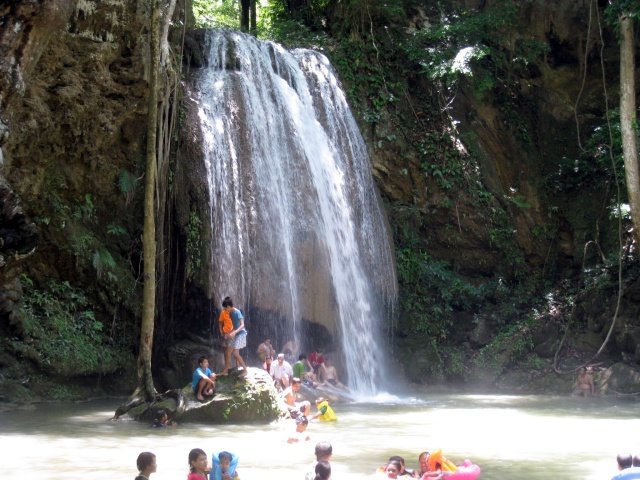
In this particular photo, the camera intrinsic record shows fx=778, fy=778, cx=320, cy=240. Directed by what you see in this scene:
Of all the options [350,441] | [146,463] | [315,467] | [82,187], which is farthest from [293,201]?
[315,467]

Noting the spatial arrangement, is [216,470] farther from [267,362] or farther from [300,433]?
[267,362]

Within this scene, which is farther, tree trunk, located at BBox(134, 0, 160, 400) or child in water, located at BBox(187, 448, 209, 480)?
tree trunk, located at BBox(134, 0, 160, 400)

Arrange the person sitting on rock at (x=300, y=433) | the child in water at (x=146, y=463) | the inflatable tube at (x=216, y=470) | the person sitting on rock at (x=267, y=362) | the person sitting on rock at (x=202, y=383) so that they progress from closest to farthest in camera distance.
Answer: the child in water at (x=146, y=463) → the inflatable tube at (x=216, y=470) → the person sitting on rock at (x=300, y=433) → the person sitting on rock at (x=202, y=383) → the person sitting on rock at (x=267, y=362)

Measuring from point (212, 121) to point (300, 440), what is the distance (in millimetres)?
8563

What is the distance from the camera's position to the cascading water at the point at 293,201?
15344 millimetres

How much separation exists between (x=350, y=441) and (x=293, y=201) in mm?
7640

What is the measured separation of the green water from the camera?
759cm

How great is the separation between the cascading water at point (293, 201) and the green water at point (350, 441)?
10.6 ft

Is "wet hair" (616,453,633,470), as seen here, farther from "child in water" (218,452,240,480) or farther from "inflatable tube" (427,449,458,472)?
"child in water" (218,452,240,480)

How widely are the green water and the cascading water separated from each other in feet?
10.6

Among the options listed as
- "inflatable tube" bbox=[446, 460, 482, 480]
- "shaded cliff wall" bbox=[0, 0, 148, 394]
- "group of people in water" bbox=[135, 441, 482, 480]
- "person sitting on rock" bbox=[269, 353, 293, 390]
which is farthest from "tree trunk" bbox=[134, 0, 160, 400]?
"inflatable tube" bbox=[446, 460, 482, 480]

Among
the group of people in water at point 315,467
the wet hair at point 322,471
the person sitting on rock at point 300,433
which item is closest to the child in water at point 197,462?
the group of people in water at point 315,467

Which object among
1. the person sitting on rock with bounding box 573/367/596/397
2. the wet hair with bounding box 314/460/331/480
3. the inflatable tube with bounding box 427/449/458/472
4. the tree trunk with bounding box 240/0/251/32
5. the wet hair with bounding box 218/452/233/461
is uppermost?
the tree trunk with bounding box 240/0/251/32

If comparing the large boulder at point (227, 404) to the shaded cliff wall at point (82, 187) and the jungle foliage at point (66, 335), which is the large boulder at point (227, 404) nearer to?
the jungle foliage at point (66, 335)
